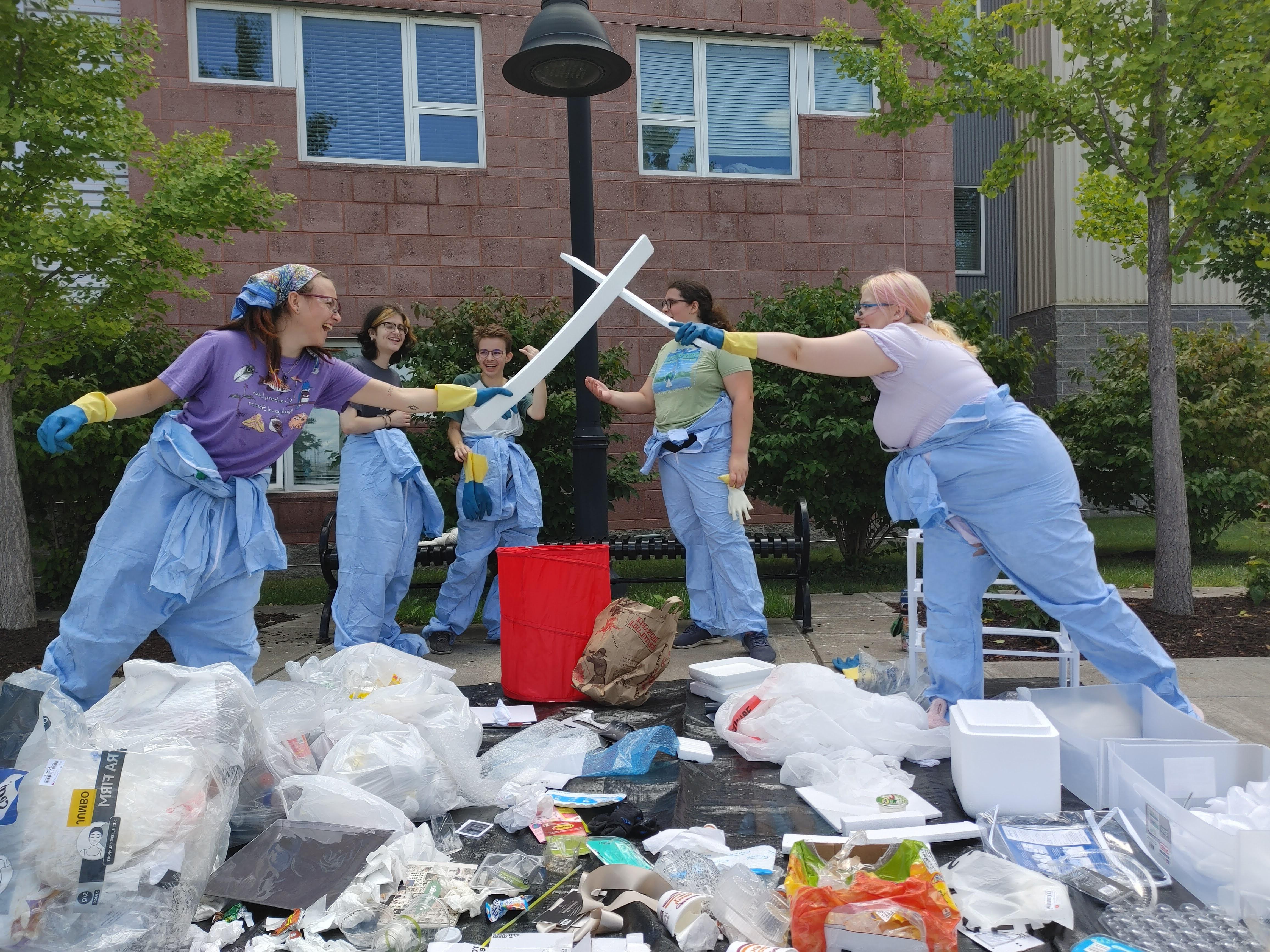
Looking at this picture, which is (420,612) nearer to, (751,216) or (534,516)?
(534,516)

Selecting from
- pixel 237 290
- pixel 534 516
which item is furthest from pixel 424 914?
pixel 237 290

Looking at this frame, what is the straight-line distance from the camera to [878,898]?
1.85 metres

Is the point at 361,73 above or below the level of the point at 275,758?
above

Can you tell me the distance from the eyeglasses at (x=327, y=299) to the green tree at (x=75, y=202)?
2344mm

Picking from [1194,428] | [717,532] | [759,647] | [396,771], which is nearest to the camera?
[396,771]

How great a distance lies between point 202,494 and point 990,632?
3.15 m

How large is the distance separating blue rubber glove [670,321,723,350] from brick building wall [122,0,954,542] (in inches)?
206

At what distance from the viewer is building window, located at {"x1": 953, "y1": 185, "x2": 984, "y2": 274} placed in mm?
14219

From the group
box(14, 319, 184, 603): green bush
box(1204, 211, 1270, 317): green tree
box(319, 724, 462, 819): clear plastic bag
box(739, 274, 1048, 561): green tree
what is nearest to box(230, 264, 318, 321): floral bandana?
box(319, 724, 462, 819): clear plastic bag

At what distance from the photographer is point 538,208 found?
28.0 ft

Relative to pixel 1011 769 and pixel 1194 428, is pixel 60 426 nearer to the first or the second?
pixel 1011 769

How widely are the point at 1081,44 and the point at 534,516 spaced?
160 inches

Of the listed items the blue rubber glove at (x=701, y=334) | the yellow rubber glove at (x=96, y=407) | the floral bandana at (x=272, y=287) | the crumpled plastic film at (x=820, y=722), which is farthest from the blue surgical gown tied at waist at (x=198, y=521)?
the crumpled plastic film at (x=820, y=722)

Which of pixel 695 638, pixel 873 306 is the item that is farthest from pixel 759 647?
pixel 873 306
